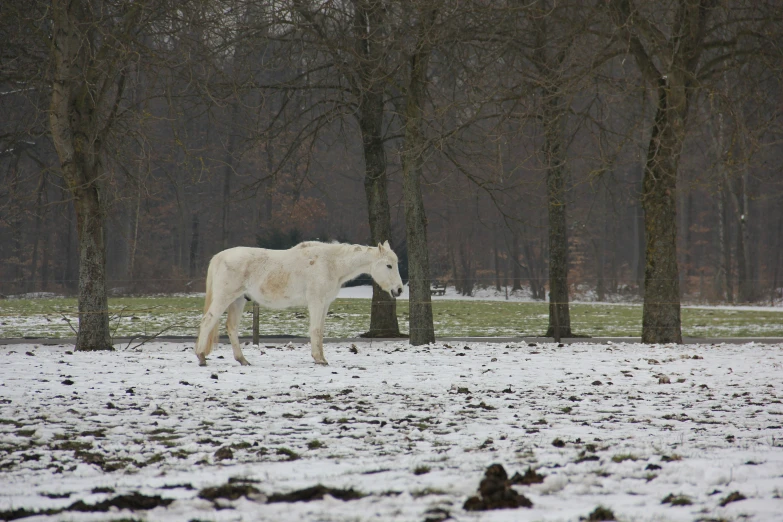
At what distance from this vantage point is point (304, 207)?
50.1 meters

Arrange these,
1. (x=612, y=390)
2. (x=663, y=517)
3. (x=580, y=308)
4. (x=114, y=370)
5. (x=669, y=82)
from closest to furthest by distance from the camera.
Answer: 1. (x=663, y=517)
2. (x=612, y=390)
3. (x=114, y=370)
4. (x=669, y=82)
5. (x=580, y=308)

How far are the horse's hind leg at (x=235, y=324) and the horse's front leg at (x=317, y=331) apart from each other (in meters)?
1.11

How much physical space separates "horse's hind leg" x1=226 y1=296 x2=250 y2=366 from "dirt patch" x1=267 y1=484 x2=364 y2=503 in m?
7.87

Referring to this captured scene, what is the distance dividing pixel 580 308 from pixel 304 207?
21977mm

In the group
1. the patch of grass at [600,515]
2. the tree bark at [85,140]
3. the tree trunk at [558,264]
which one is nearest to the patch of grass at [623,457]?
the patch of grass at [600,515]

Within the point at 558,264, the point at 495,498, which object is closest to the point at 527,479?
the point at 495,498

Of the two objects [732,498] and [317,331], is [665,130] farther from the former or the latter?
[732,498]

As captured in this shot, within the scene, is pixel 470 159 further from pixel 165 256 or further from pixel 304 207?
pixel 165 256

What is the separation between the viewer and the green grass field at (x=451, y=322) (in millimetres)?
21188

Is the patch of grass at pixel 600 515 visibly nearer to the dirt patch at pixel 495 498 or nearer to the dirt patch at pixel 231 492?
the dirt patch at pixel 495 498

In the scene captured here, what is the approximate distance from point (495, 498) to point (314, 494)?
3.34 feet

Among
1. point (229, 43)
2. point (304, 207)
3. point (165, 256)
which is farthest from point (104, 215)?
point (165, 256)

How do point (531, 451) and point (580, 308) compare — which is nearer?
point (531, 451)

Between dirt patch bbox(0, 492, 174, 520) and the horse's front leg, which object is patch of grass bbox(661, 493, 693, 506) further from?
the horse's front leg
